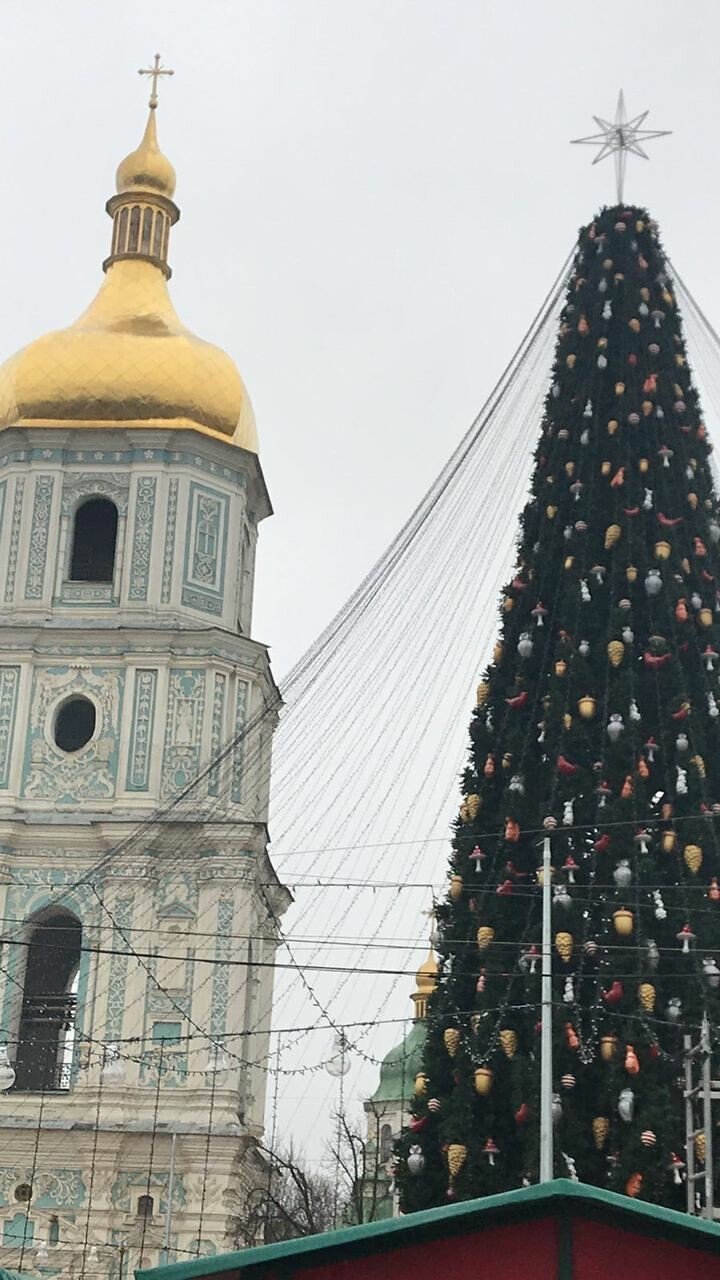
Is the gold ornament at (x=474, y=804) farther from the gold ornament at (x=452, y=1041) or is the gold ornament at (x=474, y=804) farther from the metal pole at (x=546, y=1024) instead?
the gold ornament at (x=452, y=1041)

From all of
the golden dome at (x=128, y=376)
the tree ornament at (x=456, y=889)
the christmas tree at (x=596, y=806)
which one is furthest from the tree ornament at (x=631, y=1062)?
the golden dome at (x=128, y=376)

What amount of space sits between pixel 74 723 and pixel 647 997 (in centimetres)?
2455

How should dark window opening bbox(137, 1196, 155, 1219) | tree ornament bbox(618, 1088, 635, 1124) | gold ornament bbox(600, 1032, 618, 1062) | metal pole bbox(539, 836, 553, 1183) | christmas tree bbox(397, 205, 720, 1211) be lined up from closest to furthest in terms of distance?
metal pole bbox(539, 836, 553, 1183), tree ornament bbox(618, 1088, 635, 1124), gold ornament bbox(600, 1032, 618, 1062), christmas tree bbox(397, 205, 720, 1211), dark window opening bbox(137, 1196, 155, 1219)

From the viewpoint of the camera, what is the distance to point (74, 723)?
41812 mm

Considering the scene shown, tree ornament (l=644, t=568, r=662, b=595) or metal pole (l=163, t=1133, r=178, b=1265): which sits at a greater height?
tree ornament (l=644, t=568, r=662, b=595)

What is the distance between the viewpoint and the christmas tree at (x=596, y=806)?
18.7 meters

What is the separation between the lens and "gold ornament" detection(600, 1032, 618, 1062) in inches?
728

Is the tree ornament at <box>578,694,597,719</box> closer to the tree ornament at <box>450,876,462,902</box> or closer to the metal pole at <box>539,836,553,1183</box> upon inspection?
the metal pole at <box>539,836,553,1183</box>

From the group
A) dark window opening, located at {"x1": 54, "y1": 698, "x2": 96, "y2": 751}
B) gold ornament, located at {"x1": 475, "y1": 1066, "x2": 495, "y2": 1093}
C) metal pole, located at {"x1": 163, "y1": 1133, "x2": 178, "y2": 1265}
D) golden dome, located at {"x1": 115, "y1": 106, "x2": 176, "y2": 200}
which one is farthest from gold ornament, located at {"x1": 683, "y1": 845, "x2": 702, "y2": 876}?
golden dome, located at {"x1": 115, "y1": 106, "x2": 176, "y2": 200}

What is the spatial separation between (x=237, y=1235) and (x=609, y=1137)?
20.7 meters

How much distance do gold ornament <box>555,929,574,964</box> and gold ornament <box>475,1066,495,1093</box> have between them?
1.23 m

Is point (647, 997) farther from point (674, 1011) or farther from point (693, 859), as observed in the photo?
point (693, 859)

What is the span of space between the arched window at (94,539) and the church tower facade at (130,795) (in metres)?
0.05

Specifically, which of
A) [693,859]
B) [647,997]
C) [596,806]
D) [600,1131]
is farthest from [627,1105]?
[596,806]
